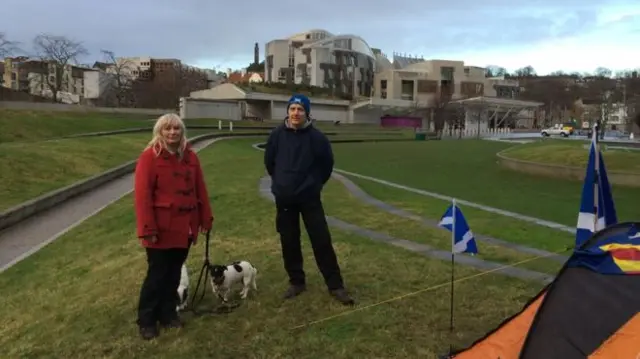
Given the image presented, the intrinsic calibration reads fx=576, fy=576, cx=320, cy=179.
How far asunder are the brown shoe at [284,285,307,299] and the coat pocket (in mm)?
1522

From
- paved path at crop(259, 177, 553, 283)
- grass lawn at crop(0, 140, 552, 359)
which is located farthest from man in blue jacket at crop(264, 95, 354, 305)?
paved path at crop(259, 177, 553, 283)

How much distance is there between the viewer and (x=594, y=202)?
516 centimetres

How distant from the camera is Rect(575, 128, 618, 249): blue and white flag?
16.7 ft

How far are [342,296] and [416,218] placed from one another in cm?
502

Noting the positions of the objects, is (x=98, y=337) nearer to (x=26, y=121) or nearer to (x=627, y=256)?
(x=627, y=256)

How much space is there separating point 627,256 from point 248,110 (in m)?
78.7

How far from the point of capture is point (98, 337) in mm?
4980

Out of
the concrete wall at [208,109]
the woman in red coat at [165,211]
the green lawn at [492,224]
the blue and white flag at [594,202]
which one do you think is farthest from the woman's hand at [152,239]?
the concrete wall at [208,109]

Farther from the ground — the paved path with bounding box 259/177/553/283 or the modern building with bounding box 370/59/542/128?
the modern building with bounding box 370/59/542/128

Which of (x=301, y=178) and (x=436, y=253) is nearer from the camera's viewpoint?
(x=301, y=178)

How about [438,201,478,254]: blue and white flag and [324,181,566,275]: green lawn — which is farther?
[324,181,566,275]: green lawn

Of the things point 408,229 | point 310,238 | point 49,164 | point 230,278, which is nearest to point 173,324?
point 230,278

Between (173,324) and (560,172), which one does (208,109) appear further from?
(173,324)

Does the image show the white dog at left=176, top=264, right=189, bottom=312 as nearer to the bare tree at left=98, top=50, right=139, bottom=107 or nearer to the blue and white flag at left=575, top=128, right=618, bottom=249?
the blue and white flag at left=575, top=128, right=618, bottom=249
